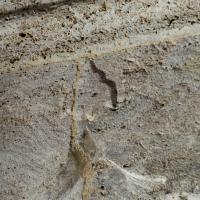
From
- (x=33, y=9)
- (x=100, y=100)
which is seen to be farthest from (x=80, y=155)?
(x=33, y=9)

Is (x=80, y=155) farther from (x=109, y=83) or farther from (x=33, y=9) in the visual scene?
(x=33, y=9)

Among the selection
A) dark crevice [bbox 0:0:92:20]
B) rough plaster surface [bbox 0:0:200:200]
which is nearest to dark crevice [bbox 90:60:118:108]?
rough plaster surface [bbox 0:0:200:200]

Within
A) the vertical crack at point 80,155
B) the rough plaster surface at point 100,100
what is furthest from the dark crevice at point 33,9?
the vertical crack at point 80,155

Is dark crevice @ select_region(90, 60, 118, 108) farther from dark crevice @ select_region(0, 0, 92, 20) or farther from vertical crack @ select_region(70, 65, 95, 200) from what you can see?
dark crevice @ select_region(0, 0, 92, 20)

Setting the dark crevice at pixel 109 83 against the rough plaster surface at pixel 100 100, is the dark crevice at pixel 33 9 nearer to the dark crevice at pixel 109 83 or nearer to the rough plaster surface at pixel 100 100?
the rough plaster surface at pixel 100 100

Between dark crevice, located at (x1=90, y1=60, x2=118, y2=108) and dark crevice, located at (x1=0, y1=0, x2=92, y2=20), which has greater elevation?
dark crevice, located at (x1=0, y1=0, x2=92, y2=20)

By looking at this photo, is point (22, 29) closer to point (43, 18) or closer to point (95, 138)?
point (43, 18)

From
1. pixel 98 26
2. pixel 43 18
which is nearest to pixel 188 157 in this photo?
pixel 98 26

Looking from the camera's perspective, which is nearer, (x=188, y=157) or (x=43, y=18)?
(x=188, y=157)
